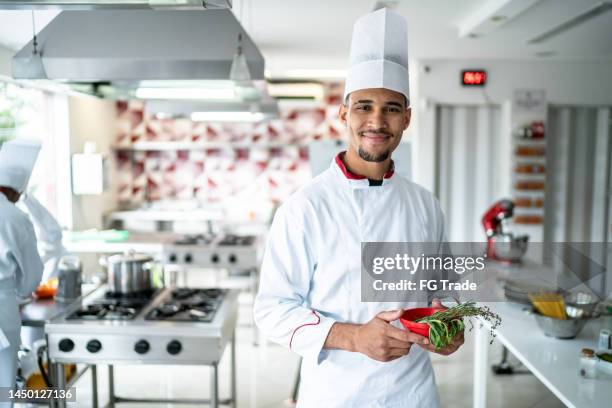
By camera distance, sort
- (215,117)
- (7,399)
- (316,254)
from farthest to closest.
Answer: (215,117), (7,399), (316,254)

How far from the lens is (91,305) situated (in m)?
2.56

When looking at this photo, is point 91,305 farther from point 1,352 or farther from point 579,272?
point 579,272

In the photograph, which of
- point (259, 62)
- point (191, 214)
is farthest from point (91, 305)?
point (191, 214)

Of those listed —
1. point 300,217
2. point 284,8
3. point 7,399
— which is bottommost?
point 7,399

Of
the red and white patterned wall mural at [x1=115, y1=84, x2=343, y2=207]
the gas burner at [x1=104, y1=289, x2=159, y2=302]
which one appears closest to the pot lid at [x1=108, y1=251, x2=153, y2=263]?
the gas burner at [x1=104, y1=289, x2=159, y2=302]

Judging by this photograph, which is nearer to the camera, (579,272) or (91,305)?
(579,272)

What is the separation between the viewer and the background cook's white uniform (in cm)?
234

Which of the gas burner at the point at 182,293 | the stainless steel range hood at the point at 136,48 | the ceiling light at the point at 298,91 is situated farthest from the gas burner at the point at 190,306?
the ceiling light at the point at 298,91

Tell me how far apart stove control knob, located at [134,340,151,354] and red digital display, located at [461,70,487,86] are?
4.40 metres

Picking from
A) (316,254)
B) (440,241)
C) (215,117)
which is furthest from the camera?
(215,117)

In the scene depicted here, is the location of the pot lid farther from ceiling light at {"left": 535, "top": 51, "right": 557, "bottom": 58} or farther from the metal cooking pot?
ceiling light at {"left": 535, "top": 51, "right": 557, "bottom": 58}

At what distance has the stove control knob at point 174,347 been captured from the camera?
225 cm

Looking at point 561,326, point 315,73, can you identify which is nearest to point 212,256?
point 561,326

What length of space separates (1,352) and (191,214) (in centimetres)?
449
